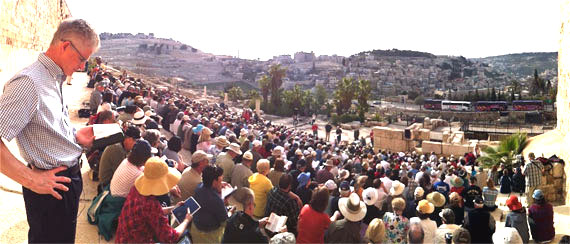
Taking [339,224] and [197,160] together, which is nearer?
[339,224]

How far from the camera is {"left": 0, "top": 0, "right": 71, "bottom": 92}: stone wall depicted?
1204cm

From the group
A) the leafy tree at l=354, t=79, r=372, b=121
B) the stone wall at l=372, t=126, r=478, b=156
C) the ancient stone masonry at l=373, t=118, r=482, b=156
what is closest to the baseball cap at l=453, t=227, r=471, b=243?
the stone wall at l=372, t=126, r=478, b=156

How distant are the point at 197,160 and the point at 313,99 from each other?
1982 inches

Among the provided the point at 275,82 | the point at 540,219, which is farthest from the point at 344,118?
the point at 540,219

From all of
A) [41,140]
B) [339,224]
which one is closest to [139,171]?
[41,140]

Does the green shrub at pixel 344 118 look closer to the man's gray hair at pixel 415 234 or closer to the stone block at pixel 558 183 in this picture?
the stone block at pixel 558 183

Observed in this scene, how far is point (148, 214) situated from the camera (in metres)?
3.29

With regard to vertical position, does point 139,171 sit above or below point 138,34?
below

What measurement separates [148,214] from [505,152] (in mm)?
13814

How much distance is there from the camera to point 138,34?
617 feet

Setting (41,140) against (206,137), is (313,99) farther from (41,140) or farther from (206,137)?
(41,140)

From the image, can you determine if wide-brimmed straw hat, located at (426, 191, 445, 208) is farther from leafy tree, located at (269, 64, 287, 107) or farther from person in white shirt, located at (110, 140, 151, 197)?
leafy tree, located at (269, 64, 287, 107)

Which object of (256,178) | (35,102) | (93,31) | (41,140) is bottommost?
(256,178)

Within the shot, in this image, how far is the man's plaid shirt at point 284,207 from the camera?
5164mm
